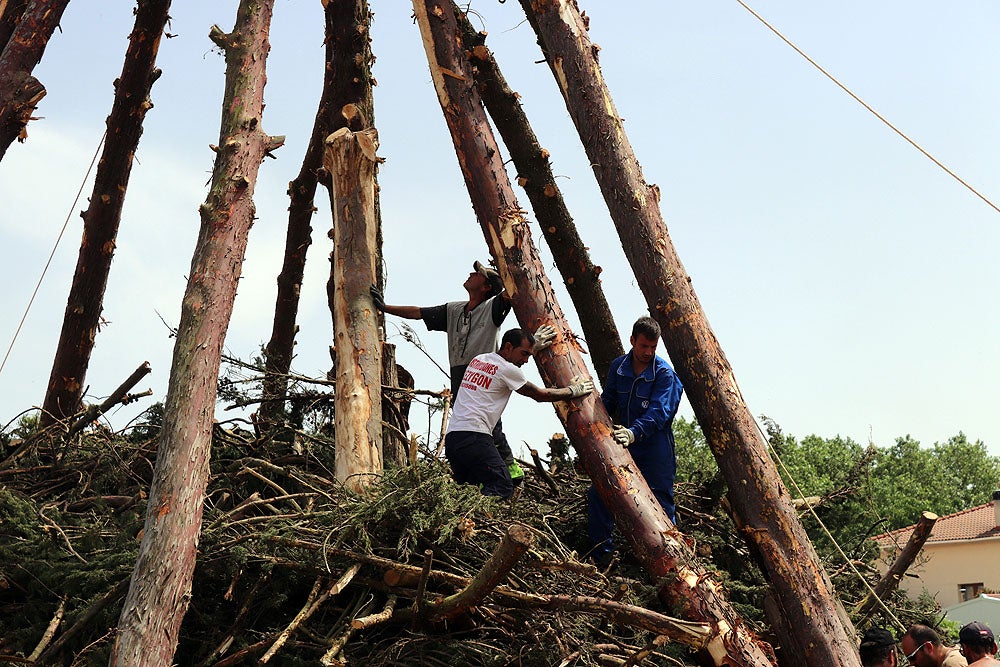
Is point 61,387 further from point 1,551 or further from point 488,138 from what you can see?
point 488,138

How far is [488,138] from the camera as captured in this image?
6215mm

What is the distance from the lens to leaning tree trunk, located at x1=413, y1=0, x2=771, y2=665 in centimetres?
506

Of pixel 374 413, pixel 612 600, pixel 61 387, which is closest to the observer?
pixel 612 600

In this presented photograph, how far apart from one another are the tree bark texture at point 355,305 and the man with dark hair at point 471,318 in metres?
0.21

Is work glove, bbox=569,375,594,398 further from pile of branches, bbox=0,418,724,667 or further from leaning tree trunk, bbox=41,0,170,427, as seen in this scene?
leaning tree trunk, bbox=41,0,170,427

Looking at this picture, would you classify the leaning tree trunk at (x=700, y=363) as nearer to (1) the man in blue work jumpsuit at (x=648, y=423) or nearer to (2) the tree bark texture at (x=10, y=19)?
(1) the man in blue work jumpsuit at (x=648, y=423)

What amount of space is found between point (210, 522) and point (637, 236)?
282 cm

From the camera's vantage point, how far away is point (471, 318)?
261 inches

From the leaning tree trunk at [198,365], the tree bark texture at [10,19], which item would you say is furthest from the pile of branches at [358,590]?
the tree bark texture at [10,19]

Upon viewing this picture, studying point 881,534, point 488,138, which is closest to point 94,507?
point 488,138

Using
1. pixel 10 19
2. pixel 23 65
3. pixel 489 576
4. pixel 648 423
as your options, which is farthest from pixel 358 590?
pixel 10 19

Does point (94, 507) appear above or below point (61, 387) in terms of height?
below

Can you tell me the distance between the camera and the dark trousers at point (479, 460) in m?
5.71

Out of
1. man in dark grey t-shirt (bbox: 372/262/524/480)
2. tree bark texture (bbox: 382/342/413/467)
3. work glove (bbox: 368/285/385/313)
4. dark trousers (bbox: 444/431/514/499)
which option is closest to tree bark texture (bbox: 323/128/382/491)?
work glove (bbox: 368/285/385/313)
